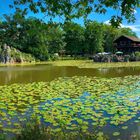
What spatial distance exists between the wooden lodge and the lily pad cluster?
63.2m

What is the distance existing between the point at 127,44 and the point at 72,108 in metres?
69.1

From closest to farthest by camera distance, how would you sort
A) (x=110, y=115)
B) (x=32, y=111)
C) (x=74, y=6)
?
(x=74, y=6)
(x=110, y=115)
(x=32, y=111)

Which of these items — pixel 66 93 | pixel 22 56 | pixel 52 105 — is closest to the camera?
pixel 52 105

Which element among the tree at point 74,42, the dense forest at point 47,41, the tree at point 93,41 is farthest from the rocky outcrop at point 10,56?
the tree at point 93,41

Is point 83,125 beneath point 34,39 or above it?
beneath

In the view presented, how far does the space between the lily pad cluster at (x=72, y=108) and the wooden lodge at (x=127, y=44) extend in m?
63.2

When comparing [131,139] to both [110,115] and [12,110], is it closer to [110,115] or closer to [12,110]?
[110,115]

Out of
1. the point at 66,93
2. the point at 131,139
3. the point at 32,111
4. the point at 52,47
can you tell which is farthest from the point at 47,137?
the point at 52,47

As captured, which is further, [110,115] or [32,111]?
[32,111]

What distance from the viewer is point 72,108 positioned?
1239cm

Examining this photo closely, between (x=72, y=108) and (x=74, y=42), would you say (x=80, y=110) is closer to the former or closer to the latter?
(x=72, y=108)

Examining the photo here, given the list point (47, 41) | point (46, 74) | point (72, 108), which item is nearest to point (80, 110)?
point (72, 108)

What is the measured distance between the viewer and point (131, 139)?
857cm

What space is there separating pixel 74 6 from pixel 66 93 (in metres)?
9.73
